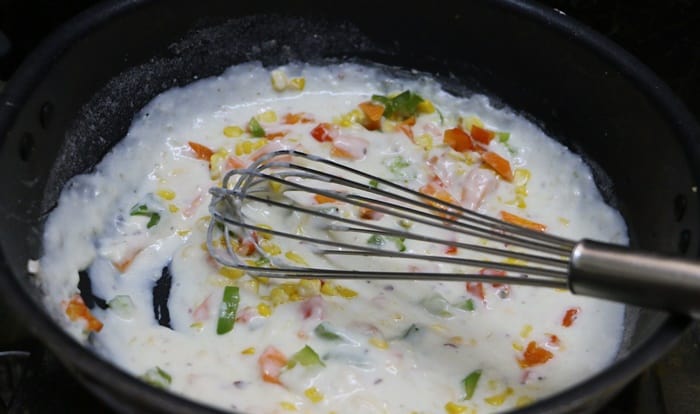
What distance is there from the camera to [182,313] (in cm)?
130

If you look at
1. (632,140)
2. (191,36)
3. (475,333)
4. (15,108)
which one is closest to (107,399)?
(15,108)

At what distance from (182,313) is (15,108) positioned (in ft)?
1.27

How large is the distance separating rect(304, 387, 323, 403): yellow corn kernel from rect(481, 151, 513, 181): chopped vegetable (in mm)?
585

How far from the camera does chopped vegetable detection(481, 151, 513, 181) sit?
154 cm

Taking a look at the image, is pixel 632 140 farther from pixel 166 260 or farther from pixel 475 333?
pixel 166 260

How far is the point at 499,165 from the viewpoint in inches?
61.1

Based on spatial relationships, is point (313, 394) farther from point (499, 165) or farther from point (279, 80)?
point (279, 80)

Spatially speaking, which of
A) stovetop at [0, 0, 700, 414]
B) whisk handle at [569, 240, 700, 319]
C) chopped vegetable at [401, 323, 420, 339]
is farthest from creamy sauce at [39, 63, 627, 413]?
whisk handle at [569, 240, 700, 319]

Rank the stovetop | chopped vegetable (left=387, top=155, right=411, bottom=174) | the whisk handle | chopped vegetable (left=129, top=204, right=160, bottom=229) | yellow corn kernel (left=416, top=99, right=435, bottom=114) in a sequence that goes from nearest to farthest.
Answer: the whisk handle → the stovetop → chopped vegetable (left=129, top=204, right=160, bottom=229) → chopped vegetable (left=387, top=155, right=411, bottom=174) → yellow corn kernel (left=416, top=99, right=435, bottom=114)

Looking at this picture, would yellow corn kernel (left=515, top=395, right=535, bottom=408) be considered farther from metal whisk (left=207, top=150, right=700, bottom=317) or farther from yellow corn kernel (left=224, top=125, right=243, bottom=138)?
yellow corn kernel (left=224, top=125, right=243, bottom=138)

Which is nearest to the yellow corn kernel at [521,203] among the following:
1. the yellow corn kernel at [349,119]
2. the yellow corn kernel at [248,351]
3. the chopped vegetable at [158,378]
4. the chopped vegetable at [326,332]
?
the yellow corn kernel at [349,119]

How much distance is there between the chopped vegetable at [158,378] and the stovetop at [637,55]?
128 mm

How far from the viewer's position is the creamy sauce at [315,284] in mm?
1201

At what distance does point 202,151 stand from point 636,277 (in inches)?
34.2
